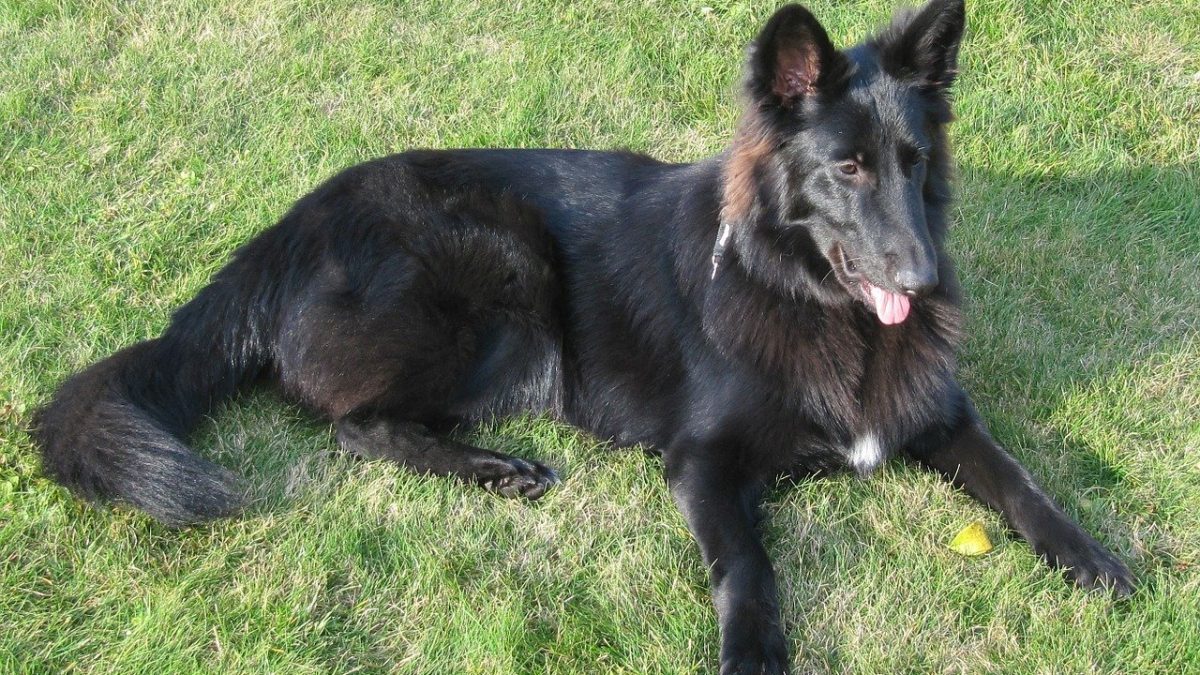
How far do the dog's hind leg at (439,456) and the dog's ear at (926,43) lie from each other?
190 centimetres

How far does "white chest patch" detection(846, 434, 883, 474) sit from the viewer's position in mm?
3655

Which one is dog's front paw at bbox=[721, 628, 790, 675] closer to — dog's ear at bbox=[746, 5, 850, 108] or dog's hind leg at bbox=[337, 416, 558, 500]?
dog's hind leg at bbox=[337, 416, 558, 500]

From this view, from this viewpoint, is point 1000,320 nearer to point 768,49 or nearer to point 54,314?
point 768,49

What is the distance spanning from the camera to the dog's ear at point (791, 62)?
10.3ft

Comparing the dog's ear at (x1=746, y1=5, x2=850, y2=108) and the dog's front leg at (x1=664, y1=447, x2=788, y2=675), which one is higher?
the dog's ear at (x1=746, y1=5, x2=850, y2=108)

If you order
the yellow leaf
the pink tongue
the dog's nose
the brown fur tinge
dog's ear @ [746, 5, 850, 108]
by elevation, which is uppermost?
dog's ear @ [746, 5, 850, 108]

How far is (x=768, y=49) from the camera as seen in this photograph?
10.6ft

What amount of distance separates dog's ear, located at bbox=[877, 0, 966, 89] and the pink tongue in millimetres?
716

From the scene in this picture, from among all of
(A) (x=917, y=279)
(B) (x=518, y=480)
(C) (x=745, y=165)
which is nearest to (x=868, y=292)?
(A) (x=917, y=279)

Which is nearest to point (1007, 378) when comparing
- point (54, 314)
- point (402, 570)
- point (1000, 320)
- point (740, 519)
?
point (1000, 320)

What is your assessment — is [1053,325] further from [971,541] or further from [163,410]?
[163,410]

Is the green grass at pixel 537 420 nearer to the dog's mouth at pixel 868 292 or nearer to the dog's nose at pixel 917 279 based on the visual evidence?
the dog's mouth at pixel 868 292

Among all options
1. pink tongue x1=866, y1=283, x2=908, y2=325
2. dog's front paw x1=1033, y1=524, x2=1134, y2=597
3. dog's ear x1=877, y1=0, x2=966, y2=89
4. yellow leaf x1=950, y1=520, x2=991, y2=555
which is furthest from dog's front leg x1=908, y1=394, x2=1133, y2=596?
dog's ear x1=877, y1=0, x2=966, y2=89

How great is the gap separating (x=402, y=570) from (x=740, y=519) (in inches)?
44.6
